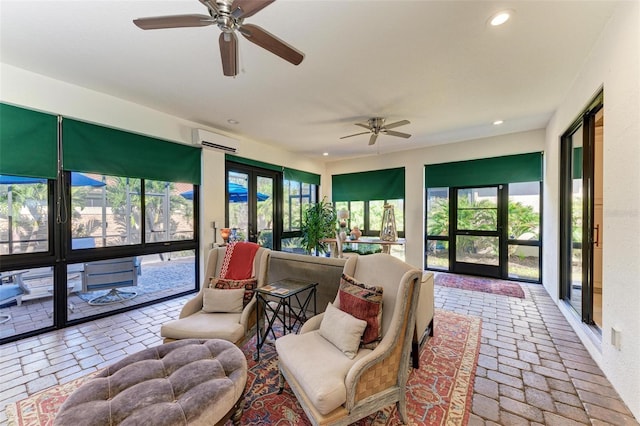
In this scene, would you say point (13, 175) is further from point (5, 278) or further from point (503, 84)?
point (503, 84)

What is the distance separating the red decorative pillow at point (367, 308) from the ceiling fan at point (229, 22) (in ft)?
5.84

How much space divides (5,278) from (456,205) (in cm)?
717

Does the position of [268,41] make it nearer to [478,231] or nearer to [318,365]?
[318,365]

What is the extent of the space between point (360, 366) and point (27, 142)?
4.00 meters

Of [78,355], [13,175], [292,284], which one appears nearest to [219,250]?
[292,284]

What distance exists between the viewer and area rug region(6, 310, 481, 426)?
5.56ft

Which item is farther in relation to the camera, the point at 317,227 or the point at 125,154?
the point at 317,227

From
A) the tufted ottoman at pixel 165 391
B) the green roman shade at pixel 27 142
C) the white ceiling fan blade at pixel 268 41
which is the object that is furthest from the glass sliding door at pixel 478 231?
the green roman shade at pixel 27 142

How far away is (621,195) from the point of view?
1.87 metres

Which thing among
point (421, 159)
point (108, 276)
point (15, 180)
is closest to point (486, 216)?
point (421, 159)

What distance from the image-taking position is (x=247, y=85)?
9.82 ft

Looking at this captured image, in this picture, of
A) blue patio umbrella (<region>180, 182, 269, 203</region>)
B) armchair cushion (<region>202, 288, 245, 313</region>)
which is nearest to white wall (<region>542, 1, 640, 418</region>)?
armchair cushion (<region>202, 288, 245, 313</region>)

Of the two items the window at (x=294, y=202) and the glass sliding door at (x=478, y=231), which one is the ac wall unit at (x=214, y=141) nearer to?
the window at (x=294, y=202)

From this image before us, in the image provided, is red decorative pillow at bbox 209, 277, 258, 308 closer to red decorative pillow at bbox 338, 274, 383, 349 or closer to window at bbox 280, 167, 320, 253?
red decorative pillow at bbox 338, 274, 383, 349
